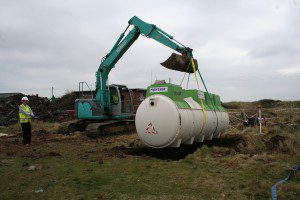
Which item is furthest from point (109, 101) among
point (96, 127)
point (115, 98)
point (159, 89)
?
point (159, 89)

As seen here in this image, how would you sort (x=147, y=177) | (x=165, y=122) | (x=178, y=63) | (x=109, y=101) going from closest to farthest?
(x=147, y=177), (x=165, y=122), (x=178, y=63), (x=109, y=101)

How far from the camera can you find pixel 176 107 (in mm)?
8859

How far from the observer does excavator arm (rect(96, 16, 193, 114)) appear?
11.4 metres

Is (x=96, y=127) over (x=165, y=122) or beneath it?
beneath

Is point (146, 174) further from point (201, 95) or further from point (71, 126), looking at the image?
point (71, 126)

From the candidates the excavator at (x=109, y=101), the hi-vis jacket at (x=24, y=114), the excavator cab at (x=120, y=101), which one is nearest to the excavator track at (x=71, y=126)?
the excavator at (x=109, y=101)

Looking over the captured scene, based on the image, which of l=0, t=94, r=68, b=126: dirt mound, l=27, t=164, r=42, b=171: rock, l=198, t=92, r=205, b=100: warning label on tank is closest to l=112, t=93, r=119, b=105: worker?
l=198, t=92, r=205, b=100: warning label on tank

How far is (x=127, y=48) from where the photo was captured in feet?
50.4

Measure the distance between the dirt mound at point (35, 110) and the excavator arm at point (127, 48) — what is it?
9.31 meters

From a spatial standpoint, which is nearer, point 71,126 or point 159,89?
point 159,89

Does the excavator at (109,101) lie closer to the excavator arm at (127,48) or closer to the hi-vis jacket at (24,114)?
the excavator arm at (127,48)

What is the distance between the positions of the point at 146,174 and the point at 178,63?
5.07 meters

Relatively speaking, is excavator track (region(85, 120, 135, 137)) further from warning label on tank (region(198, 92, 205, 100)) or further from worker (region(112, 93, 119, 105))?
warning label on tank (region(198, 92, 205, 100))

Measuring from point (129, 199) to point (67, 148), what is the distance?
655 cm
